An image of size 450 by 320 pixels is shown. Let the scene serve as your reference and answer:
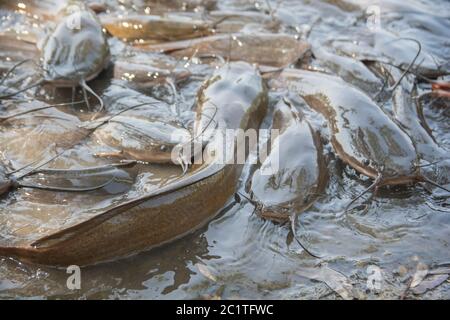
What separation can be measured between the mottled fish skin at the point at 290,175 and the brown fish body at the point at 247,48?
47.0 inches

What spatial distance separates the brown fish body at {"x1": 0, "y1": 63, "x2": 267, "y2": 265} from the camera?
243 centimetres

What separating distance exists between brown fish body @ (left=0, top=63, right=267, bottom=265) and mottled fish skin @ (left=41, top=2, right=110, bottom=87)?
1.43m

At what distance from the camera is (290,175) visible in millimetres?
2896

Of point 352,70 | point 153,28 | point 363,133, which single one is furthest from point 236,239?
point 153,28

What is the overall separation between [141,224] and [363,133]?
1.46 metres

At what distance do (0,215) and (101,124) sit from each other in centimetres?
83

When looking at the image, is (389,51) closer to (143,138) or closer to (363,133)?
(363,133)

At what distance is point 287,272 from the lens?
2623 millimetres

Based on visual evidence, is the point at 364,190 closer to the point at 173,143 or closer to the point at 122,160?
the point at 173,143

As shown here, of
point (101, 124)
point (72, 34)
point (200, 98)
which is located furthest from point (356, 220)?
point (72, 34)

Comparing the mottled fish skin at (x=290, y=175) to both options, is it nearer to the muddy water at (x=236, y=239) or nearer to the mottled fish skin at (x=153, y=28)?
the muddy water at (x=236, y=239)

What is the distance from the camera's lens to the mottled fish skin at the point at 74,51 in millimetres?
3779

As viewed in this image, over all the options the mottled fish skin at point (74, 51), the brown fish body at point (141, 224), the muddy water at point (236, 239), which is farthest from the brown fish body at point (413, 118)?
the mottled fish skin at point (74, 51)

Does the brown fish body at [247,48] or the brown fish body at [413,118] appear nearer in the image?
the brown fish body at [413,118]
